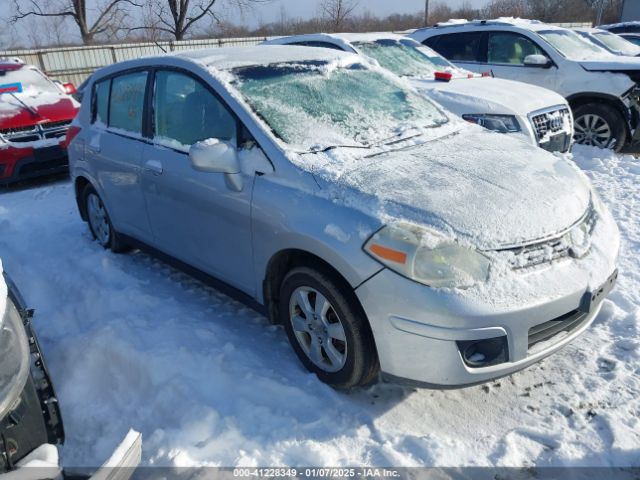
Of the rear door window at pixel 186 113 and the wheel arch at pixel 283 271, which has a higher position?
the rear door window at pixel 186 113

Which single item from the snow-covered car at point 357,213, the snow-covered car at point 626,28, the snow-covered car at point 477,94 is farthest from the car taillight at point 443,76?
the snow-covered car at point 626,28

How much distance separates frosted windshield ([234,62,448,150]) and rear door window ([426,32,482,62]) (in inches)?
196

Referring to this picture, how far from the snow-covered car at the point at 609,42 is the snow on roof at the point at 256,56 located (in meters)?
6.91

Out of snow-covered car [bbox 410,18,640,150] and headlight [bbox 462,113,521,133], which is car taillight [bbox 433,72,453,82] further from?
snow-covered car [bbox 410,18,640,150]

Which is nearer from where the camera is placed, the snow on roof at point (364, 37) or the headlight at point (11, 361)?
the headlight at point (11, 361)

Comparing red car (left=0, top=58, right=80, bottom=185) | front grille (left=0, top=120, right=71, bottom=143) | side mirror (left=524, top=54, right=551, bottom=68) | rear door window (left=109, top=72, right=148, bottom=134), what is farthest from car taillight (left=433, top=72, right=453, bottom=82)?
red car (left=0, top=58, right=80, bottom=185)

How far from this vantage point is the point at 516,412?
263 cm

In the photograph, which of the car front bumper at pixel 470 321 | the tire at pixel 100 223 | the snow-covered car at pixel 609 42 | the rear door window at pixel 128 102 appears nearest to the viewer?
the car front bumper at pixel 470 321

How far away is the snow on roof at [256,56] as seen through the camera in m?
3.41

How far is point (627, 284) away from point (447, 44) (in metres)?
5.87

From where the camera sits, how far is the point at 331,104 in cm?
335

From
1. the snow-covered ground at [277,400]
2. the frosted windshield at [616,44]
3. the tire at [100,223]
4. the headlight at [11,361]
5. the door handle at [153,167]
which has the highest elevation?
the frosted windshield at [616,44]

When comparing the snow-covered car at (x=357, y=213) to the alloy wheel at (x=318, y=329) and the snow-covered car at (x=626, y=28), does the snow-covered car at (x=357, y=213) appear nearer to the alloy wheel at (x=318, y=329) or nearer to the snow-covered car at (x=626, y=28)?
the alloy wheel at (x=318, y=329)

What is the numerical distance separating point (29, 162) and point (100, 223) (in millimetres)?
2931
